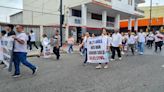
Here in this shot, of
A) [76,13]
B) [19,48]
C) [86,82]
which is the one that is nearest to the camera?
[86,82]

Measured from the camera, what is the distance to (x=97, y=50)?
10.5 meters

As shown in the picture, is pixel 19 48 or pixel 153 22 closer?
pixel 19 48

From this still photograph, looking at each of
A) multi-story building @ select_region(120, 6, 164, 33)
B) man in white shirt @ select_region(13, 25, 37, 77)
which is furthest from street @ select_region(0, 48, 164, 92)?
multi-story building @ select_region(120, 6, 164, 33)

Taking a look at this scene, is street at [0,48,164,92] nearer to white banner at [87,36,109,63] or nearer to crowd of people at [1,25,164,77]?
crowd of people at [1,25,164,77]

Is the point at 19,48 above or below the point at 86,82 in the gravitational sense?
above

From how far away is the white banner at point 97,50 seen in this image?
10289 mm

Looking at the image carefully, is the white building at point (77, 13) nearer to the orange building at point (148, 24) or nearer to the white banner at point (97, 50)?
the orange building at point (148, 24)

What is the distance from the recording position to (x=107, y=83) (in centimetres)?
712

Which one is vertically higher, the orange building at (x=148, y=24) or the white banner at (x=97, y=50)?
the orange building at (x=148, y=24)

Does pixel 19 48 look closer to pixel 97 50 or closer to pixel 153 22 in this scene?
pixel 97 50

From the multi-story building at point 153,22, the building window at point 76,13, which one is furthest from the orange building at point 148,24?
the building window at point 76,13

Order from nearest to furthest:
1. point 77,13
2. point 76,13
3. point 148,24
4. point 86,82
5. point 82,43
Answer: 1. point 86,82
2. point 82,43
3. point 76,13
4. point 77,13
5. point 148,24

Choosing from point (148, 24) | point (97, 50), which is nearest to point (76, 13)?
point (97, 50)

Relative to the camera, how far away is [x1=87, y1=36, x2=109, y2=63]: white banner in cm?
1029
